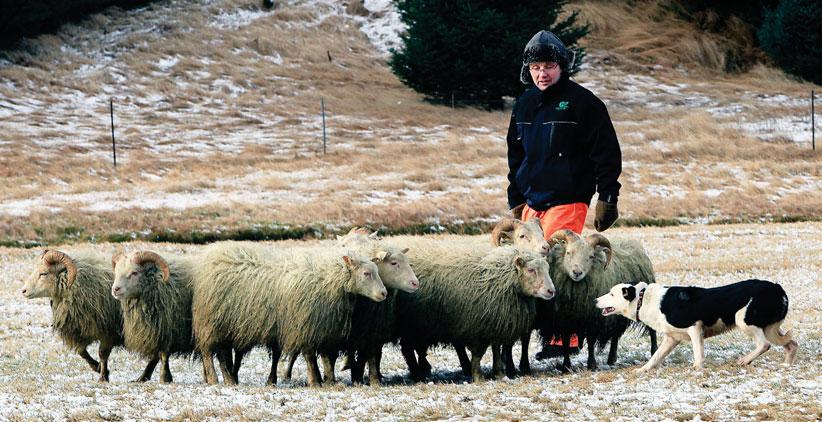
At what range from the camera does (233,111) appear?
39.1m

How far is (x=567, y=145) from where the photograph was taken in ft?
35.1

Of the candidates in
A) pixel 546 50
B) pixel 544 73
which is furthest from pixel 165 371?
pixel 546 50

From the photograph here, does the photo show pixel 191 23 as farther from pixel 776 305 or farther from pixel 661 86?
pixel 776 305

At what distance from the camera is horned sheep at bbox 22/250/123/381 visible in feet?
38.1

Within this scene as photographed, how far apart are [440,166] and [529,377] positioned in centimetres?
2198

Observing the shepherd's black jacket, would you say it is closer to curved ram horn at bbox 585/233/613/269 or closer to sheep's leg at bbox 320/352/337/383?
curved ram horn at bbox 585/233/613/269

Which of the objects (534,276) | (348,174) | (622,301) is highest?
(534,276)

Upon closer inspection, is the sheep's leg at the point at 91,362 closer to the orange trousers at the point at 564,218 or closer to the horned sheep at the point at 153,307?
the horned sheep at the point at 153,307

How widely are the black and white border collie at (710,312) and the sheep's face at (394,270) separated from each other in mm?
2037

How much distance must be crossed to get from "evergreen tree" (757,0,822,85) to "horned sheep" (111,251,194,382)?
120 feet

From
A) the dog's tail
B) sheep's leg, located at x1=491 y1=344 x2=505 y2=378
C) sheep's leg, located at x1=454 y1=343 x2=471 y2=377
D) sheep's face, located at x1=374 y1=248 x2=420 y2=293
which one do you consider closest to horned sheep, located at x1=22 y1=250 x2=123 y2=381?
sheep's face, located at x1=374 y1=248 x2=420 y2=293

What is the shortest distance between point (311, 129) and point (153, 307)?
26.7 m

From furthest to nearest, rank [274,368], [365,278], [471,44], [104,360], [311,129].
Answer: [471,44] → [311,129] → [104,360] → [274,368] → [365,278]

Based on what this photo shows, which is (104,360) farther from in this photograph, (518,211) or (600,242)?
(600,242)
